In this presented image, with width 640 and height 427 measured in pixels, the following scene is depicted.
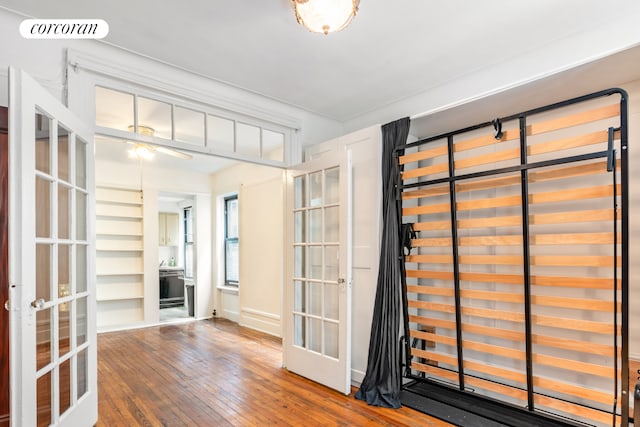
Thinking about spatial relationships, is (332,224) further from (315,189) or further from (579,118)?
(579,118)

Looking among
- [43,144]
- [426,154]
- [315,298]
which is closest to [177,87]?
[43,144]

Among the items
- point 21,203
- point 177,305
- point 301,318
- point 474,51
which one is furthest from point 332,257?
point 177,305

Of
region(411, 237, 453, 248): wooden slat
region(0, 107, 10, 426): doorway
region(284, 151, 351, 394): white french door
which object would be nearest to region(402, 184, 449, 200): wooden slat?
region(411, 237, 453, 248): wooden slat

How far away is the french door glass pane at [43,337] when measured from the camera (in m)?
1.86

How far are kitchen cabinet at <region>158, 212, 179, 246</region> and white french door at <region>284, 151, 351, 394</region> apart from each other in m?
5.71

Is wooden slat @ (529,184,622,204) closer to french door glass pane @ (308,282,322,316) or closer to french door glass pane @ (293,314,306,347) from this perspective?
french door glass pane @ (308,282,322,316)

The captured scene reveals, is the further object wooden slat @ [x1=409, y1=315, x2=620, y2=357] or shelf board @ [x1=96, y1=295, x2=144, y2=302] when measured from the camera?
shelf board @ [x1=96, y1=295, x2=144, y2=302]

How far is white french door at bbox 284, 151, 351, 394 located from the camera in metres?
3.00

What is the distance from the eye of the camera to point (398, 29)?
2.36 m

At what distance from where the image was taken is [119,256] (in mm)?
5809

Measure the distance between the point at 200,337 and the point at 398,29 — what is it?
4496mm

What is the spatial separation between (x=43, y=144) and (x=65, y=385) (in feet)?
4.55

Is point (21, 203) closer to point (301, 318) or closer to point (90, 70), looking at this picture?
point (90, 70)

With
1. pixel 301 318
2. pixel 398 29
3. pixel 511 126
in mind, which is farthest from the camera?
pixel 301 318
